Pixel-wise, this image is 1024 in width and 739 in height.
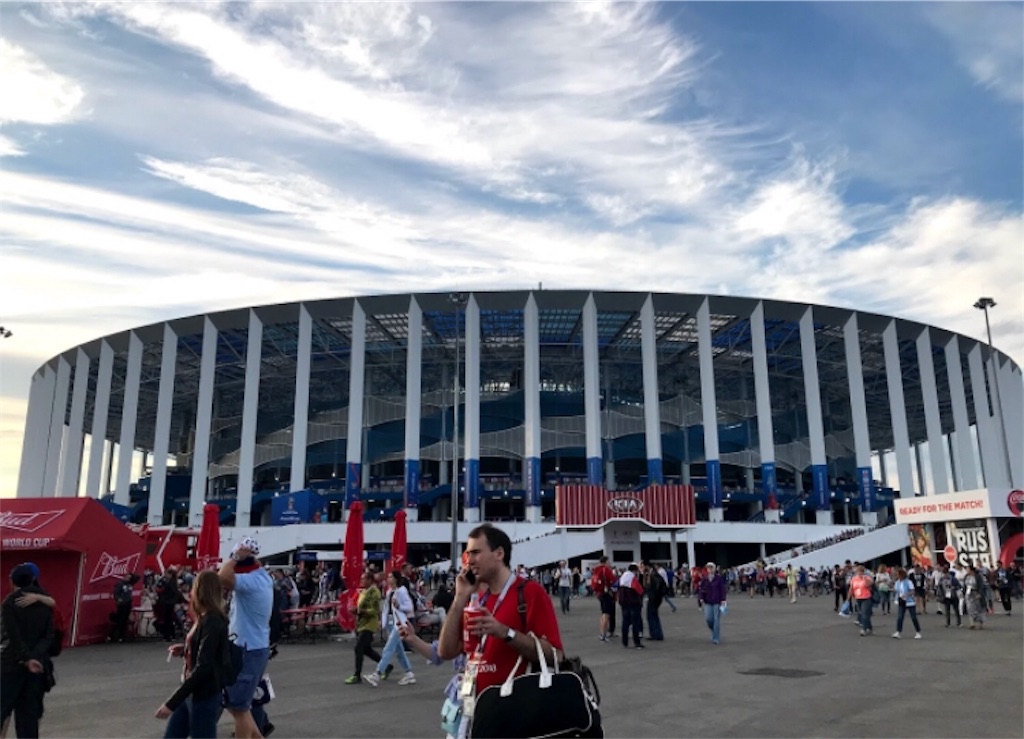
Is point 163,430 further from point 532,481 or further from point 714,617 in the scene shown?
point 714,617

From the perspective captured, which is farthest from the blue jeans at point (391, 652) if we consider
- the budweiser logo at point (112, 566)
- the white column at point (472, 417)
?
the white column at point (472, 417)

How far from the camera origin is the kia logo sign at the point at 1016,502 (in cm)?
3084

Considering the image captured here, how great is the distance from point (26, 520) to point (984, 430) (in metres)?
68.6

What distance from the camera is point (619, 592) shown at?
49.8 feet

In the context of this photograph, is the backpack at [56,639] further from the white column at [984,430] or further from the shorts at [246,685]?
the white column at [984,430]

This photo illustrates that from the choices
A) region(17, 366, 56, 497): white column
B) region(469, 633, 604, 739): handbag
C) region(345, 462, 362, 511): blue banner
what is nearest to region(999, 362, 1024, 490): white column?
region(345, 462, 362, 511): blue banner

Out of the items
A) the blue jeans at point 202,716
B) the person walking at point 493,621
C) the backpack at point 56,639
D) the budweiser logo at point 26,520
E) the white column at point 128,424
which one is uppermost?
the white column at point 128,424

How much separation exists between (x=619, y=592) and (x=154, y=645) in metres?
9.44

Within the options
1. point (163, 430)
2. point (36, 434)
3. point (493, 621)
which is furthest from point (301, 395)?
point (493, 621)

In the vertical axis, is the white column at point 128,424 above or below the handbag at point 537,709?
above

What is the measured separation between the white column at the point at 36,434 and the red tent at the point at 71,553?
6093 cm

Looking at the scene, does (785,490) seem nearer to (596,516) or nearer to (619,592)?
(596,516)

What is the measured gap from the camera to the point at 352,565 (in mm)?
18172

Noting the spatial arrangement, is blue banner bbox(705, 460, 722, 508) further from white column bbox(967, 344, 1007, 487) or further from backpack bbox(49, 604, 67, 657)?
backpack bbox(49, 604, 67, 657)
